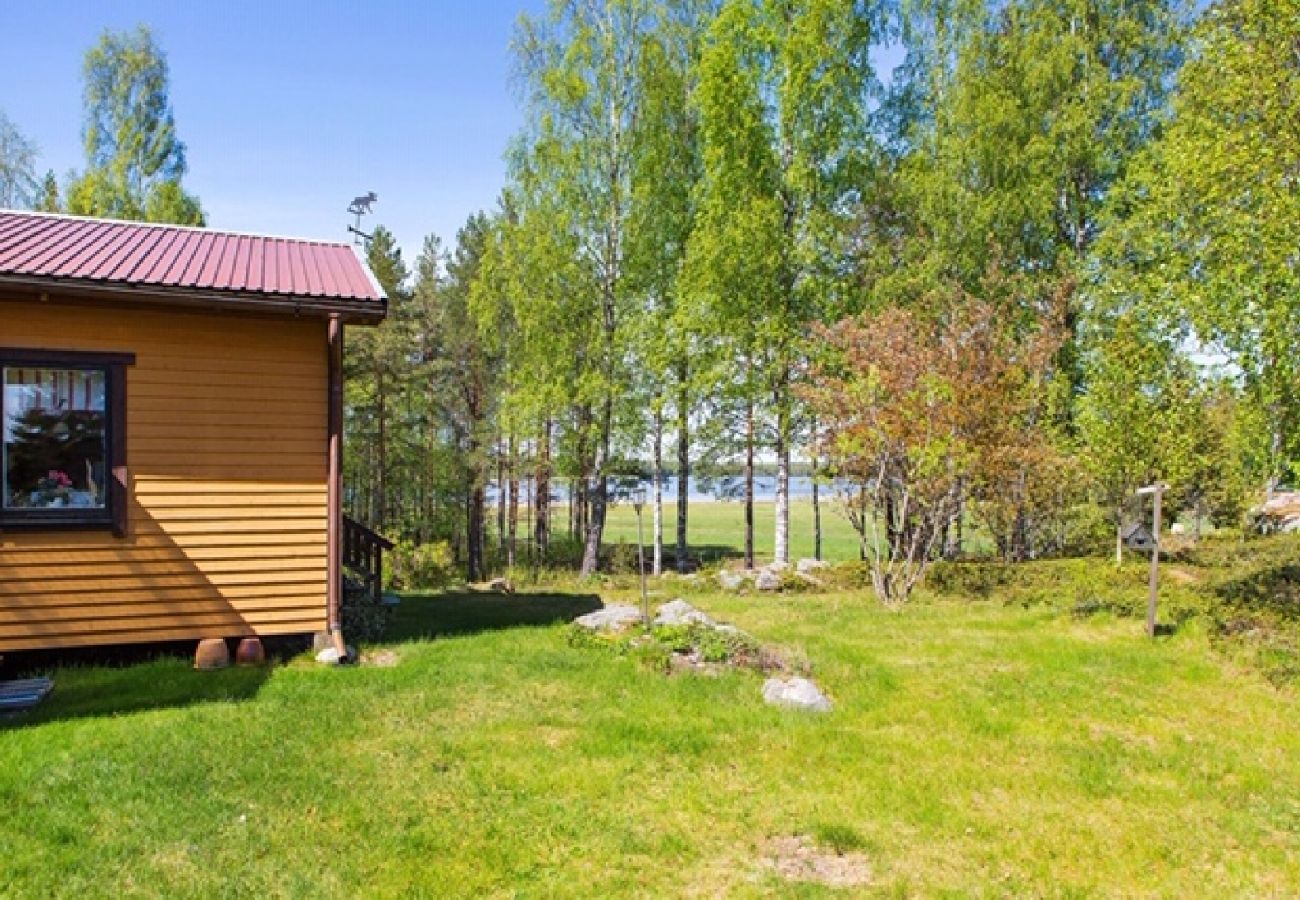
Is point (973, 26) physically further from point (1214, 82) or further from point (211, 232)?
point (211, 232)

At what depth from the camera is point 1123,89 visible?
15.8 m

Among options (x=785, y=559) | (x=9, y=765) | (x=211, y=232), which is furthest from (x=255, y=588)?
(x=785, y=559)

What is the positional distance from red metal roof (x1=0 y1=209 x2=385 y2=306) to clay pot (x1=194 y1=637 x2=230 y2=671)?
10.3 ft

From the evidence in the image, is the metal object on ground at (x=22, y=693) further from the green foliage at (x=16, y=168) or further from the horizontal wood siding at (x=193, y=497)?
the green foliage at (x=16, y=168)

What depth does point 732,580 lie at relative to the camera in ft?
48.1

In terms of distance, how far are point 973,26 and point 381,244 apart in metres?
16.6

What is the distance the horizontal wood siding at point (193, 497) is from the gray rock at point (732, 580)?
8.33 metres

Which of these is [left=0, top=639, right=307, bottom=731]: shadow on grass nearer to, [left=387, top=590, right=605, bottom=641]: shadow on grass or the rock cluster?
[left=387, top=590, right=605, bottom=641]: shadow on grass

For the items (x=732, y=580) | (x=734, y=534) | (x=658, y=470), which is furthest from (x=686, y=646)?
(x=734, y=534)

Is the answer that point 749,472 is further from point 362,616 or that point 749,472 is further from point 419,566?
point 362,616

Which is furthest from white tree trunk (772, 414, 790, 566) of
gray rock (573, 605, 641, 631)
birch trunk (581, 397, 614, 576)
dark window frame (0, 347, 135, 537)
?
dark window frame (0, 347, 135, 537)

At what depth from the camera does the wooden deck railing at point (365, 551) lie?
9.56 m

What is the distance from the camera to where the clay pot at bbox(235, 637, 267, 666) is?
7.08m

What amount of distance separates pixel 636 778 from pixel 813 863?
4.22ft
